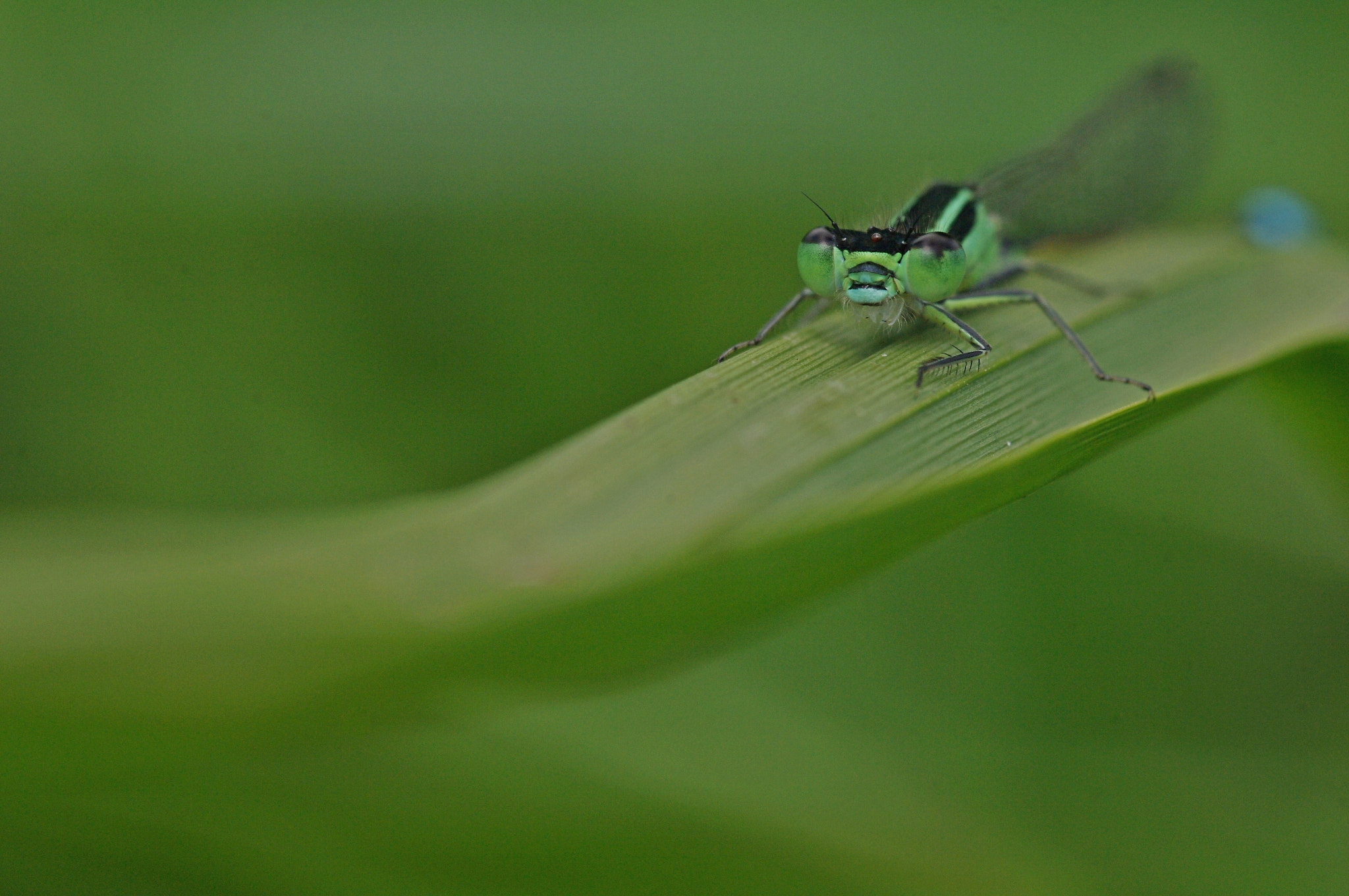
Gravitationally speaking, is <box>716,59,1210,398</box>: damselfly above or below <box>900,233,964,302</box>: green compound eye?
above

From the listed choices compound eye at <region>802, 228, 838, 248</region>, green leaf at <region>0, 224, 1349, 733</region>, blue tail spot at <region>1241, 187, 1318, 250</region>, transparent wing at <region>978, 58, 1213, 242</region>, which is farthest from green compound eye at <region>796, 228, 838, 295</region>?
blue tail spot at <region>1241, 187, 1318, 250</region>

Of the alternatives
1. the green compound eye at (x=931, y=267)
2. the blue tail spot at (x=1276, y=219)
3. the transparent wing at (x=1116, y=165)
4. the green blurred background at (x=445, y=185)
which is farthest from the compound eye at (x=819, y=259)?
the blue tail spot at (x=1276, y=219)

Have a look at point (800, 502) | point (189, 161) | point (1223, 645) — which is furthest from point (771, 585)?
point (189, 161)

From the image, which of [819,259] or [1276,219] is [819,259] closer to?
[819,259]

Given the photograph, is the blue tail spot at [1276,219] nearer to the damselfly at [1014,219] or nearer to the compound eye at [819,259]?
the damselfly at [1014,219]

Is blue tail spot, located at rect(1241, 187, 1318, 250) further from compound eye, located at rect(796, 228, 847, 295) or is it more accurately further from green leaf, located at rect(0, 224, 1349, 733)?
green leaf, located at rect(0, 224, 1349, 733)

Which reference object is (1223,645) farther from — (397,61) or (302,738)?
(397,61)

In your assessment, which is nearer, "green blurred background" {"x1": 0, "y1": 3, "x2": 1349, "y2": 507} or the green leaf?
the green leaf

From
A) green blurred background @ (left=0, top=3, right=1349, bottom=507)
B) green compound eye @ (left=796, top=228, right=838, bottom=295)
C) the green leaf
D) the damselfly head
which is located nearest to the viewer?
the green leaf
